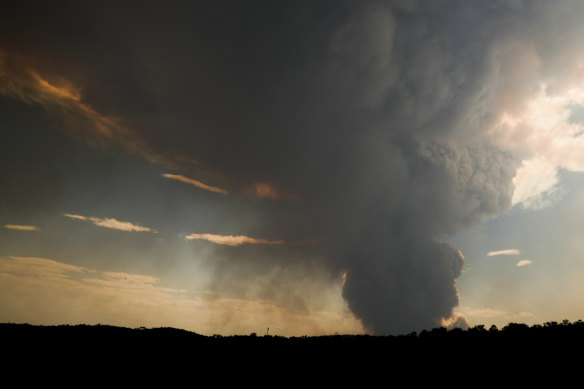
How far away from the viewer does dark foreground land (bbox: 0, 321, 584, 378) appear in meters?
54.8

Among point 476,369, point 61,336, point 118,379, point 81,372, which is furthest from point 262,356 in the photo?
point 61,336

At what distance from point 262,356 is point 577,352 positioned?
61.7m

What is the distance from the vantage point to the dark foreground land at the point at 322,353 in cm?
5475

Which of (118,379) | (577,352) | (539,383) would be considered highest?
(577,352)

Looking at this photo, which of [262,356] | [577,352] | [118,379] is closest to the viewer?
[577,352]

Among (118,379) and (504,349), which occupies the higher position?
(504,349)

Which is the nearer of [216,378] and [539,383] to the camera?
[539,383]

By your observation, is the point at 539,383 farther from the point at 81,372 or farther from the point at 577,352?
the point at 81,372

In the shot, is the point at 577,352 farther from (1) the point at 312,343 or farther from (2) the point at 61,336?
(2) the point at 61,336

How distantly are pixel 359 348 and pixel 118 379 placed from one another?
53691mm

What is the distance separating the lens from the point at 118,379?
188ft

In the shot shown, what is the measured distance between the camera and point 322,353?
2963 inches

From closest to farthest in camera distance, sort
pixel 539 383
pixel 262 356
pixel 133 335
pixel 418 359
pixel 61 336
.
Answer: pixel 539 383
pixel 418 359
pixel 262 356
pixel 61 336
pixel 133 335

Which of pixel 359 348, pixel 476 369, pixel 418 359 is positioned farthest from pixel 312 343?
pixel 476 369
